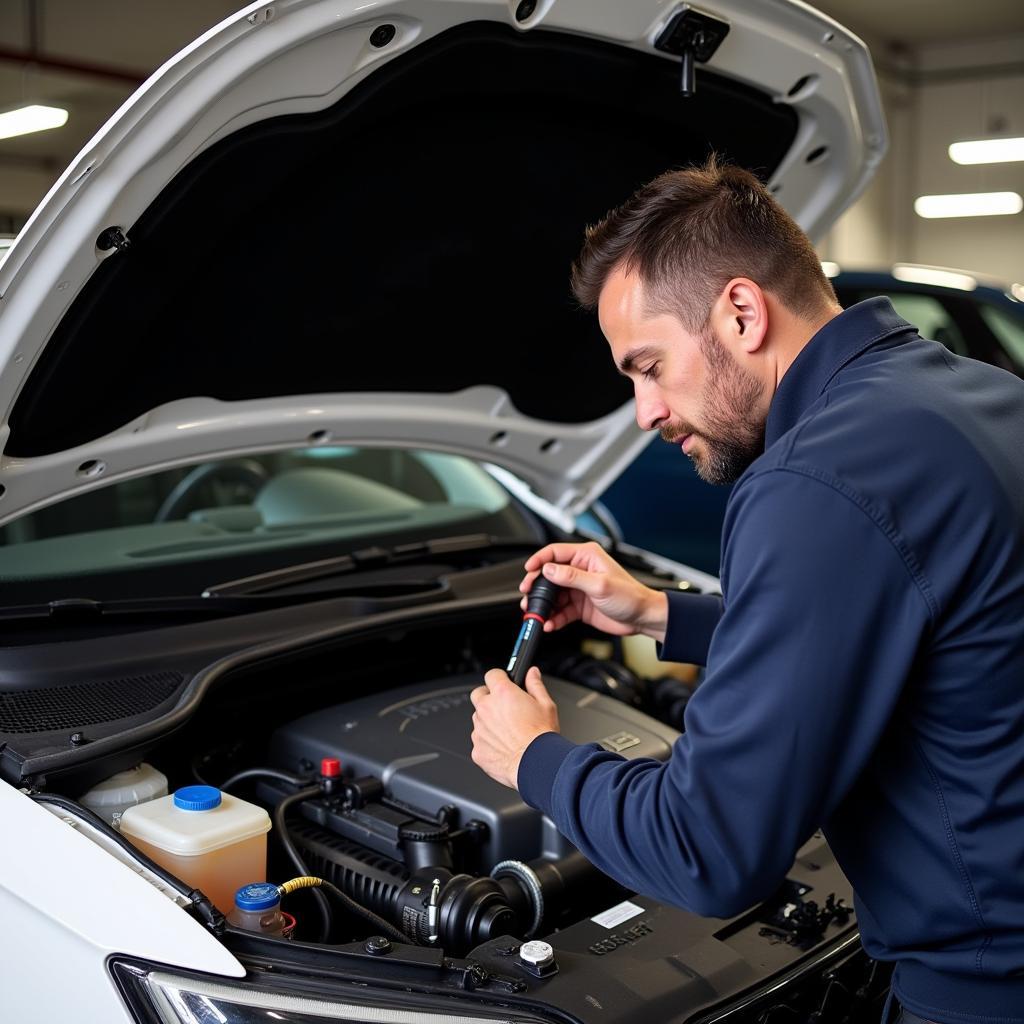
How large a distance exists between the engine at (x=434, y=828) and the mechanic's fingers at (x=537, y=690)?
277 millimetres

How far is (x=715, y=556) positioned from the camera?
4.95m

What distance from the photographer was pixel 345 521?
2.50 metres

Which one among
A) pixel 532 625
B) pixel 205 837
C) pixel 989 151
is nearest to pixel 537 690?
pixel 532 625

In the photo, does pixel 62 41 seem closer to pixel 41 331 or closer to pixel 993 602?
pixel 41 331

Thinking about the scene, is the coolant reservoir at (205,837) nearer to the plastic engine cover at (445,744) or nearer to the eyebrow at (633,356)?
the plastic engine cover at (445,744)

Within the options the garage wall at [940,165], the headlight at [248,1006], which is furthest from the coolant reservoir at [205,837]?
the garage wall at [940,165]

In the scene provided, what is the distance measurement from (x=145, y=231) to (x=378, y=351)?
604 mm

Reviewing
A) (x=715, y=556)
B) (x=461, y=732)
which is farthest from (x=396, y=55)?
(x=715, y=556)

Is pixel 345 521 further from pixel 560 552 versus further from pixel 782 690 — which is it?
pixel 782 690

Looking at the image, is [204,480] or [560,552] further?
[204,480]

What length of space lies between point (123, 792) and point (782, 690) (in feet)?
3.33

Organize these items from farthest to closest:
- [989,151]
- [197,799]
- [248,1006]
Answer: [989,151] → [197,799] → [248,1006]

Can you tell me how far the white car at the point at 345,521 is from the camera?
1.42 metres

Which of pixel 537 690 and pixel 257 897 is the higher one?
pixel 537 690
